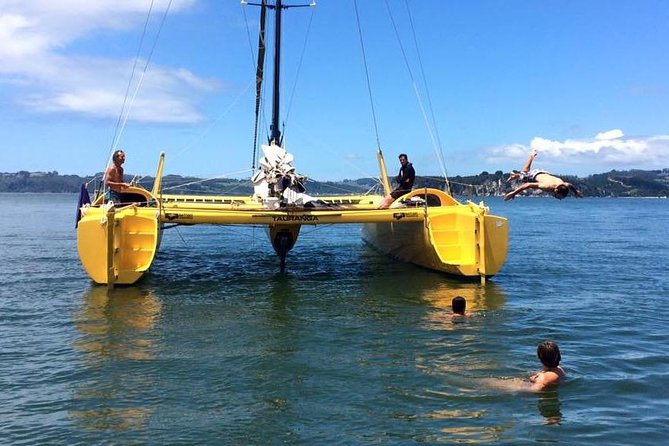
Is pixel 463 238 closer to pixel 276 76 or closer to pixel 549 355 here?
pixel 549 355

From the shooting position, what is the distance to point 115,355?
7.18 metres

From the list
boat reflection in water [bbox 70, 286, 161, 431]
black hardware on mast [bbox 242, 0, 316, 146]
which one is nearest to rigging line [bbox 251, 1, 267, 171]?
black hardware on mast [bbox 242, 0, 316, 146]

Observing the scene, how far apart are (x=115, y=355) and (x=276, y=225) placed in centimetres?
519

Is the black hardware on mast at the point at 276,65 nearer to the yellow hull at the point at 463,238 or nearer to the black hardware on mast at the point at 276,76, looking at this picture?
the black hardware on mast at the point at 276,76

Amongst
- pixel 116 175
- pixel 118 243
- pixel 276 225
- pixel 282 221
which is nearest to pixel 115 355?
pixel 118 243

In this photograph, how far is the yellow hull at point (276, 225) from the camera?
10.9 meters

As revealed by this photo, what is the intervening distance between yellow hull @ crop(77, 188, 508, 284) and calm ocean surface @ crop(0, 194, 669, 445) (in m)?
0.54

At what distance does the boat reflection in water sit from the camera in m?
5.43

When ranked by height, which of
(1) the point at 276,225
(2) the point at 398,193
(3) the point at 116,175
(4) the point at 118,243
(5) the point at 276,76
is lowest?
(4) the point at 118,243

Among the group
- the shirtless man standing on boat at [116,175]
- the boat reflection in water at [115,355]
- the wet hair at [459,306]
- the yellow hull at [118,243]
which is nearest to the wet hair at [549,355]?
the wet hair at [459,306]

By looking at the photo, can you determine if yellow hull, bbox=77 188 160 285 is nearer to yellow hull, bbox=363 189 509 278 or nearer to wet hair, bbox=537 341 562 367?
yellow hull, bbox=363 189 509 278

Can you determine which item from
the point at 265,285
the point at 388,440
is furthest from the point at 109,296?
the point at 388,440

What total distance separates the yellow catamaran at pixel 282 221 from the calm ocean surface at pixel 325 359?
0.58 meters

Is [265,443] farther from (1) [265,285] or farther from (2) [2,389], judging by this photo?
(1) [265,285]
